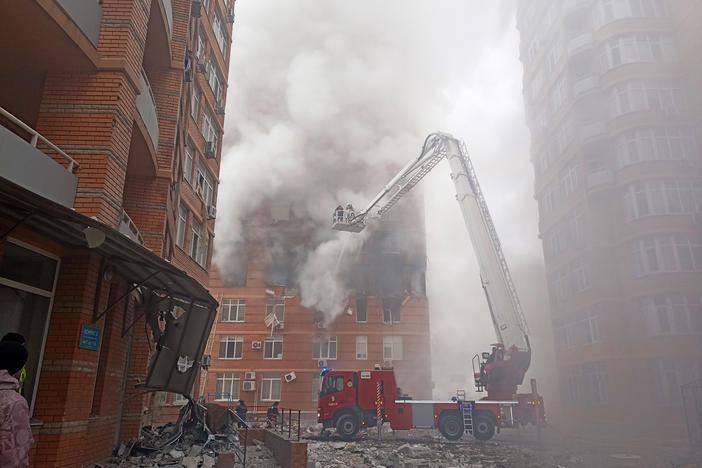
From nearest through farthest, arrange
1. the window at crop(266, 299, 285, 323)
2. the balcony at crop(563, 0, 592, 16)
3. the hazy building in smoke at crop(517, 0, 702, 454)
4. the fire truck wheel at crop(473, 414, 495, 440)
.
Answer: the fire truck wheel at crop(473, 414, 495, 440) < the hazy building in smoke at crop(517, 0, 702, 454) < the balcony at crop(563, 0, 592, 16) < the window at crop(266, 299, 285, 323)

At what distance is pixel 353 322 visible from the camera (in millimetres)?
36594

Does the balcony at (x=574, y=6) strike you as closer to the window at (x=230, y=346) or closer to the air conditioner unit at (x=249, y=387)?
the window at (x=230, y=346)

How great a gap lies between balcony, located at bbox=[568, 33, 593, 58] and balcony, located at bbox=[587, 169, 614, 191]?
23.2ft

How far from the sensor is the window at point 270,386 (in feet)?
114

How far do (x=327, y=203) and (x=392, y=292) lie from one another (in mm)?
8661

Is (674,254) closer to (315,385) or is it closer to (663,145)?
(663,145)

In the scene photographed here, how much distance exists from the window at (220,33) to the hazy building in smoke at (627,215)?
18.8 meters

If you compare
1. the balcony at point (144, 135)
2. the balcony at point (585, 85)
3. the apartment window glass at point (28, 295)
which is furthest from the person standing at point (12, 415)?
the balcony at point (585, 85)

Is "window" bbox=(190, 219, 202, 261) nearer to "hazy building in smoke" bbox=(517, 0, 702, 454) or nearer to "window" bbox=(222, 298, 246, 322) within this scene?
"hazy building in smoke" bbox=(517, 0, 702, 454)

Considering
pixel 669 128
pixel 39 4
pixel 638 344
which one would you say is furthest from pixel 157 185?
pixel 669 128

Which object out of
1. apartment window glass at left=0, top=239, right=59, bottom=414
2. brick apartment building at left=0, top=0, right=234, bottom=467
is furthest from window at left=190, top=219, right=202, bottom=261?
apartment window glass at left=0, top=239, right=59, bottom=414

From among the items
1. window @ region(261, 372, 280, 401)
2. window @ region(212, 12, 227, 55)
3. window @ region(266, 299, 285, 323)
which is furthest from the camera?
window @ region(266, 299, 285, 323)

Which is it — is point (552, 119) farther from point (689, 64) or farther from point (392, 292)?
point (392, 292)

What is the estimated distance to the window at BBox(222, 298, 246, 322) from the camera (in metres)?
36.4
